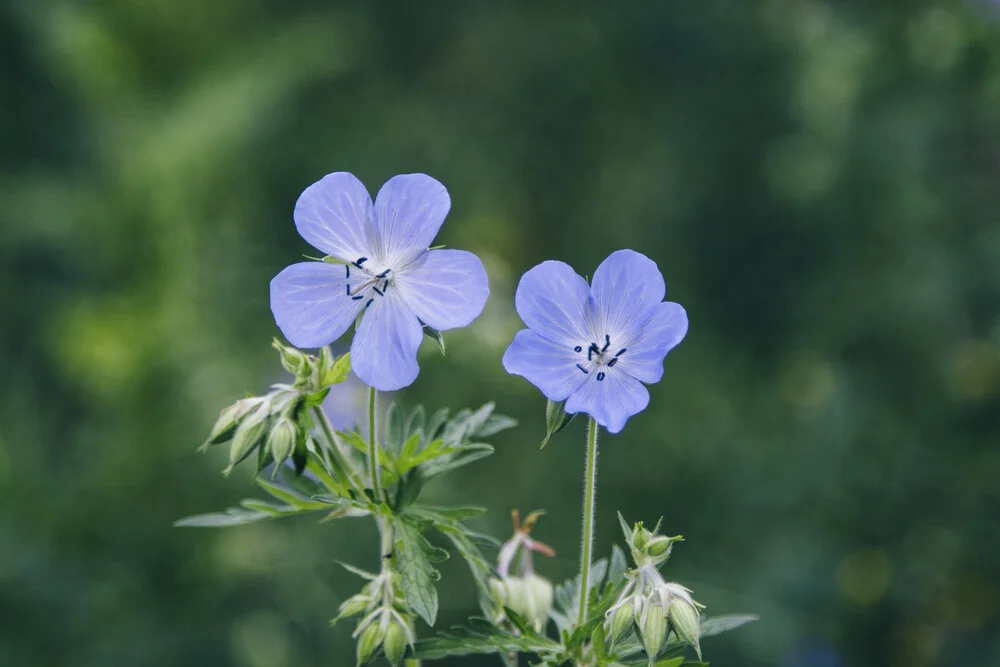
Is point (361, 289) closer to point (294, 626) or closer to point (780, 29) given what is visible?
point (294, 626)

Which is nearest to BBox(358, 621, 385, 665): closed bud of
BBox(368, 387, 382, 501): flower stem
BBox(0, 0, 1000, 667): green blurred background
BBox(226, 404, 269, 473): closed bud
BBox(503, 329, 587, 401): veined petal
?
BBox(368, 387, 382, 501): flower stem

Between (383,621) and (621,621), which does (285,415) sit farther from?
(621,621)

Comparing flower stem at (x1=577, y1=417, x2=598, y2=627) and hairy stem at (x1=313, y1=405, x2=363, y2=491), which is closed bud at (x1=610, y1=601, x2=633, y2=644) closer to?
flower stem at (x1=577, y1=417, x2=598, y2=627)

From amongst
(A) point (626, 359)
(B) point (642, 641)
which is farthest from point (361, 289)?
(B) point (642, 641)

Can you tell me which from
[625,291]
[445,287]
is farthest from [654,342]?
[445,287]

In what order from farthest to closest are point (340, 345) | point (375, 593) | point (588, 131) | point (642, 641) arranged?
point (588, 131) → point (340, 345) → point (375, 593) → point (642, 641)
